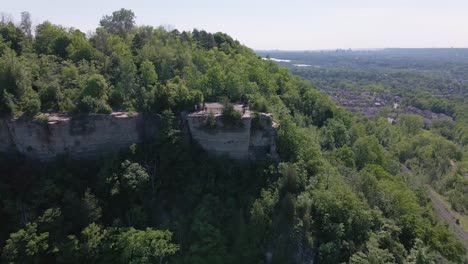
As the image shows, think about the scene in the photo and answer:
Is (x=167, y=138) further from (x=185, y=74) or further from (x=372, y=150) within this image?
(x=372, y=150)

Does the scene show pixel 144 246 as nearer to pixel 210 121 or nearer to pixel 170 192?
pixel 170 192

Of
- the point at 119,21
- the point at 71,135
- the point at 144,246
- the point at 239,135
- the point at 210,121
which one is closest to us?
the point at 144,246

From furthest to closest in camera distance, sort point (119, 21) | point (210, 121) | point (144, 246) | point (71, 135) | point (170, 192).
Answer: point (119, 21) → point (170, 192) → point (210, 121) → point (71, 135) → point (144, 246)

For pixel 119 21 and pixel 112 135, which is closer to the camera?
pixel 112 135

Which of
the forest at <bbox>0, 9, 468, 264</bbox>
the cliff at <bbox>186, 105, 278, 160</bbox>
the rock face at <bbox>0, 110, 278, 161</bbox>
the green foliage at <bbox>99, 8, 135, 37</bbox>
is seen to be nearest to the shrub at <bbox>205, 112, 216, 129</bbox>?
the cliff at <bbox>186, 105, 278, 160</bbox>

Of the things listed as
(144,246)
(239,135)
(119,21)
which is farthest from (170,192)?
(119,21)

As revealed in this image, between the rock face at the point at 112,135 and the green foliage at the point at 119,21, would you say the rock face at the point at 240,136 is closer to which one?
the rock face at the point at 112,135

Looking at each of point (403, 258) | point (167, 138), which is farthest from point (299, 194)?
point (167, 138)
